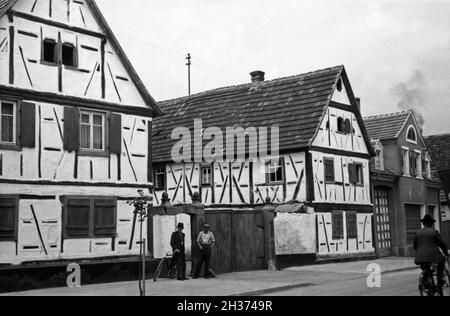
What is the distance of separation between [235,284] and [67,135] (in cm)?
703

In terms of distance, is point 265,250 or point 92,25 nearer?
point 92,25

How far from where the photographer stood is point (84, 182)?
20625 mm

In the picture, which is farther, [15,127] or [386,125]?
[386,125]

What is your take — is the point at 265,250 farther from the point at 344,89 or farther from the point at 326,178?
the point at 344,89

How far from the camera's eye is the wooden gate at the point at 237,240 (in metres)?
22.9

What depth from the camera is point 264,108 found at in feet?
105

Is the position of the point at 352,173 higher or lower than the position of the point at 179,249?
higher

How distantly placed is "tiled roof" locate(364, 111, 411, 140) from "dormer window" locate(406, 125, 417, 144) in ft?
3.04

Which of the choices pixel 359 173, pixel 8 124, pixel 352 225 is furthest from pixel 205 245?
pixel 359 173

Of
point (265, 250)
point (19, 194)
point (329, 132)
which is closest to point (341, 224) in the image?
point (329, 132)

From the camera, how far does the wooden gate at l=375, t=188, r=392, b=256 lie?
33156 mm

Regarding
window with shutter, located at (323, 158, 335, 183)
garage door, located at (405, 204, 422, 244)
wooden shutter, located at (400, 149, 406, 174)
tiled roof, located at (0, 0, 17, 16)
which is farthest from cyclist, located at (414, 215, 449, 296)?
wooden shutter, located at (400, 149, 406, 174)

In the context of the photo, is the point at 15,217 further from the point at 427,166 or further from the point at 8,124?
the point at 427,166

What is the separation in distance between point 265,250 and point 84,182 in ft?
25.4
